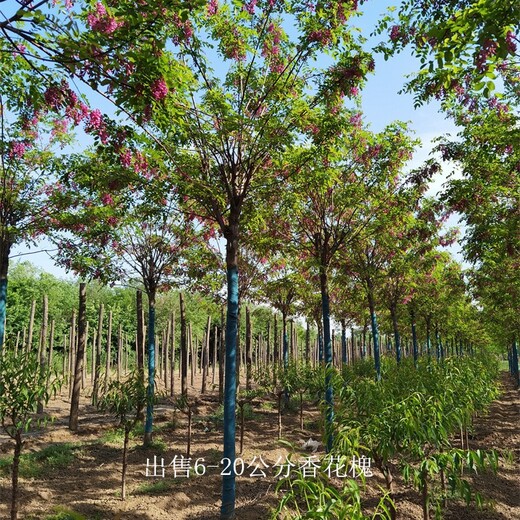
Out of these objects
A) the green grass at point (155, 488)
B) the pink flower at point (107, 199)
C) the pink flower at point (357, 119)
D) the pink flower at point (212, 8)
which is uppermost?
the pink flower at point (357, 119)

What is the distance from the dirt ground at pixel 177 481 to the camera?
736 centimetres

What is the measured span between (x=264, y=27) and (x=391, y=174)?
483 centimetres

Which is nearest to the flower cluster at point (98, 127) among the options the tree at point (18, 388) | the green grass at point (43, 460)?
the tree at point (18, 388)

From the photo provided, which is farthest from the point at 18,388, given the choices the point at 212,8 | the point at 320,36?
the point at 320,36

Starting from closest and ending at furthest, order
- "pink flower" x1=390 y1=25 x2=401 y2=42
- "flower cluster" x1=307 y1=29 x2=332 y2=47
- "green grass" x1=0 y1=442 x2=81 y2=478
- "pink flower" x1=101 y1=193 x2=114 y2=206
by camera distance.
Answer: "pink flower" x1=390 y1=25 x2=401 y2=42 < "flower cluster" x1=307 y1=29 x2=332 y2=47 < "green grass" x1=0 y1=442 x2=81 y2=478 < "pink flower" x1=101 y1=193 x2=114 y2=206

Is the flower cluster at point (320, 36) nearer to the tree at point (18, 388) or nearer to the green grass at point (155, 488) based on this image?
the tree at point (18, 388)

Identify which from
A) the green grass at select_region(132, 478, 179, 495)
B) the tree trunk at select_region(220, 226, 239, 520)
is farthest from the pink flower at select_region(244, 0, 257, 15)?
the green grass at select_region(132, 478, 179, 495)

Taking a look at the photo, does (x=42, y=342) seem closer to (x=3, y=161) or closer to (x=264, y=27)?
(x=3, y=161)

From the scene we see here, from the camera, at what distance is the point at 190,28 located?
6461 millimetres

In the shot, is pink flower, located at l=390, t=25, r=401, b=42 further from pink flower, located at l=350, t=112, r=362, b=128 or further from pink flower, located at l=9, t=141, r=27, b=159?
pink flower, located at l=9, t=141, r=27, b=159

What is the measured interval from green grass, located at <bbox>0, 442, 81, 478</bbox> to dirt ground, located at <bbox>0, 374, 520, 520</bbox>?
0.15m

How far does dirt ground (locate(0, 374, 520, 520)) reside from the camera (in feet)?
24.2

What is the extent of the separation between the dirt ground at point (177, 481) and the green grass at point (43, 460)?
0.48ft

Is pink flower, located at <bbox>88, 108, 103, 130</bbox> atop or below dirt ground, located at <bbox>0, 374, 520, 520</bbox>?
atop
